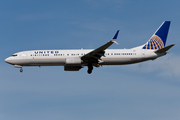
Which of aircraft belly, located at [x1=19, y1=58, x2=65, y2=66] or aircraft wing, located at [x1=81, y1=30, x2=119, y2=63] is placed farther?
aircraft belly, located at [x1=19, y1=58, x2=65, y2=66]

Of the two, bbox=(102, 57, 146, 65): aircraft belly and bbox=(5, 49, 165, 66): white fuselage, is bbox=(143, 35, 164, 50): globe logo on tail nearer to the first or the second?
bbox=(5, 49, 165, 66): white fuselage

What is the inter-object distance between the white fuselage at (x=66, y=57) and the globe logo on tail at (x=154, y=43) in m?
2.15

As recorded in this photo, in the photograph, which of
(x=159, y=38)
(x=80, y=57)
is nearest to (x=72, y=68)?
(x=80, y=57)

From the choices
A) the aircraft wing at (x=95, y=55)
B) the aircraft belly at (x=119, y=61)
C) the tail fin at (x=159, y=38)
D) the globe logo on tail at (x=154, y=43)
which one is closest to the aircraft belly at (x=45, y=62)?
the aircraft wing at (x=95, y=55)

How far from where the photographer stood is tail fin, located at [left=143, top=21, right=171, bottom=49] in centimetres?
4552

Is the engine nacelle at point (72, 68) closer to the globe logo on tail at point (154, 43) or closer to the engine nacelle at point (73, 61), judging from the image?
the engine nacelle at point (73, 61)

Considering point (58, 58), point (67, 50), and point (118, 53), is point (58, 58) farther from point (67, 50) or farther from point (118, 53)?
point (118, 53)

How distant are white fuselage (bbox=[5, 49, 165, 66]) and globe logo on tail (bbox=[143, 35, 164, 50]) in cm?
215

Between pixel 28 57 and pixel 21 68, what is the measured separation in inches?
83.2

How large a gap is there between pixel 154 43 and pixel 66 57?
14.0 m

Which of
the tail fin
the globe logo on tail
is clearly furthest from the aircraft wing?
the tail fin

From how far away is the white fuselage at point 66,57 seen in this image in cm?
4216

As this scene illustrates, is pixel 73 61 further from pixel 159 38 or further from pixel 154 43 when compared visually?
pixel 159 38

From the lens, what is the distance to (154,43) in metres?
45.7
